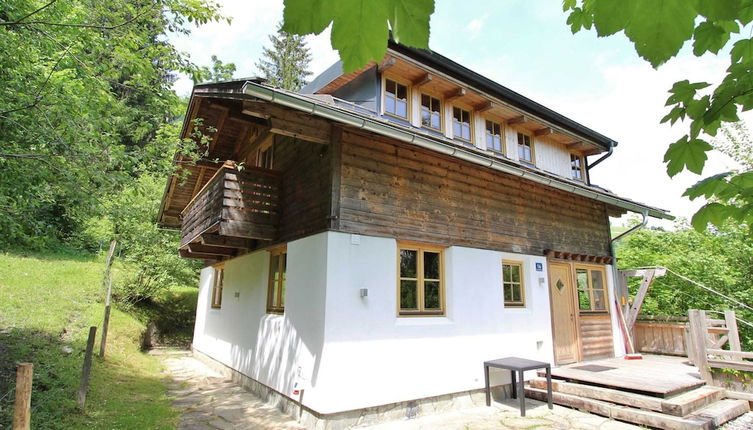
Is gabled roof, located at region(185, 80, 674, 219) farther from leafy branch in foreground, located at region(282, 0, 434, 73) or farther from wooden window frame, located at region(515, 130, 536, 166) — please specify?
leafy branch in foreground, located at region(282, 0, 434, 73)

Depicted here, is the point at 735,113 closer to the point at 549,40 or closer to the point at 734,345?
the point at 549,40

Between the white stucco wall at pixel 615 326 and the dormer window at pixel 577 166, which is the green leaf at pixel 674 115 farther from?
the dormer window at pixel 577 166

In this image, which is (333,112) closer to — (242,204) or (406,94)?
(242,204)

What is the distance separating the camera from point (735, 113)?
132 centimetres

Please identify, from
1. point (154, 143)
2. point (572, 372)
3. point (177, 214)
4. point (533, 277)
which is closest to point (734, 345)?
point (572, 372)

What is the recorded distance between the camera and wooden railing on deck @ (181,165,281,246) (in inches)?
259

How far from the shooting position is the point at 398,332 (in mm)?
5965

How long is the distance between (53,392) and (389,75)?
7538 millimetres

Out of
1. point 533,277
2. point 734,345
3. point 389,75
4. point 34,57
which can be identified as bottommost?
point 734,345

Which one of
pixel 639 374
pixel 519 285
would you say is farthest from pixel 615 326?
pixel 519 285

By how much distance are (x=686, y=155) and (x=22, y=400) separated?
5.05 m

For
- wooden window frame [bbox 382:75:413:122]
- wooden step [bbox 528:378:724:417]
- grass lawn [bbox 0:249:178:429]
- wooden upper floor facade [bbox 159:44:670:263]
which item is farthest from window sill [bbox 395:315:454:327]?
wooden window frame [bbox 382:75:413:122]

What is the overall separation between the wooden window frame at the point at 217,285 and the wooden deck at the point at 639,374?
8.42 meters

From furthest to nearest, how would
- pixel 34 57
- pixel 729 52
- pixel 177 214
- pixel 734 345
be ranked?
pixel 177 214 → pixel 734 345 → pixel 34 57 → pixel 729 52
